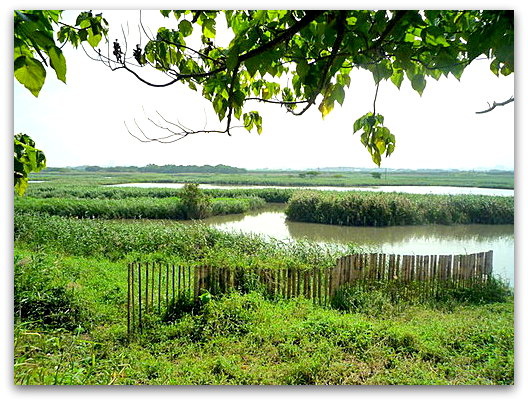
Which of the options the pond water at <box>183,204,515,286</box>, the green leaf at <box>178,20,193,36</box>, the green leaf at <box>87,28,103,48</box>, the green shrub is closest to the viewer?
the green leaf at <box>87,28,103,48</box>

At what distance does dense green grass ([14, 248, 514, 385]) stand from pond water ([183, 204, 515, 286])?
2.60 ft

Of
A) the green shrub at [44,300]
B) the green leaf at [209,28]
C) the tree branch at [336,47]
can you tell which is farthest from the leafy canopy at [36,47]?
the green shrub at [44,300]

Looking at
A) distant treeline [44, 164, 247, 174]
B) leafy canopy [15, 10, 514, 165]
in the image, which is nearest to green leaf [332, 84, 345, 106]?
leafy canopy [15, 10, 514, 165]

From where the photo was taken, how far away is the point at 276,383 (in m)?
2.35

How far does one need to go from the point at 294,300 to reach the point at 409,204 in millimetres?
6718

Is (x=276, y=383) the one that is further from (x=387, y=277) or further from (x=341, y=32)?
(x=387, y=277)

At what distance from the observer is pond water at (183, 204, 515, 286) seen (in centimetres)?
447

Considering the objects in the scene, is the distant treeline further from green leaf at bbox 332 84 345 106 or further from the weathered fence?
green leaf at bbox 332 84 345 106

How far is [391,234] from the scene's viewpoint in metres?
9.18

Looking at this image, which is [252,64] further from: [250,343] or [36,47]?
[250,343]

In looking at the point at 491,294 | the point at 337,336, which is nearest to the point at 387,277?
the point at 491,294

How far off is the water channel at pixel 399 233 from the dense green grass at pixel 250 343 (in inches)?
31.7

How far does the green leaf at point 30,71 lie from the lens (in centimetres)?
91

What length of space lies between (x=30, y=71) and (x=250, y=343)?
95.3 inches
